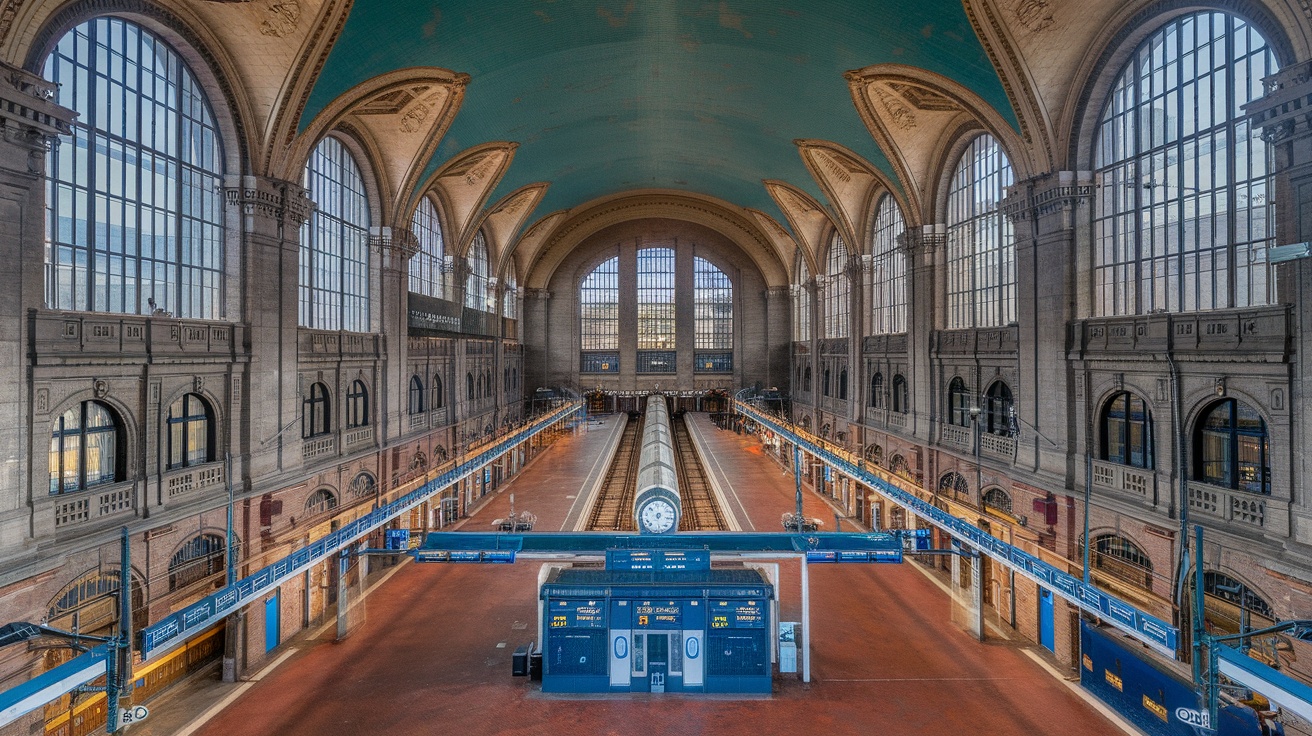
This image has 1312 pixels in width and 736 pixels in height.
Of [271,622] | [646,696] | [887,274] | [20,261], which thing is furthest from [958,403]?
[20,261]

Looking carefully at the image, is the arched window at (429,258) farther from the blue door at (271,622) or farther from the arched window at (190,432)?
the blue door at (271,622)

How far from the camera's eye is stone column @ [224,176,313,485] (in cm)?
1819

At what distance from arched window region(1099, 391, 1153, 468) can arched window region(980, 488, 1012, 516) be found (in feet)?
11.8

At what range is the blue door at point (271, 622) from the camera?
1772 cm

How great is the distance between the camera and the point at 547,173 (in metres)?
39.1

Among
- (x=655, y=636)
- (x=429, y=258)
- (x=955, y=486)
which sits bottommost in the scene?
(x=655, y=636)

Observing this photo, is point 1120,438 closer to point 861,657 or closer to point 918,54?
point 861,657

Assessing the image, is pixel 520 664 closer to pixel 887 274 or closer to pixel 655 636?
pixel 655 636

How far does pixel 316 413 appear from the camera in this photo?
2227 centimetres

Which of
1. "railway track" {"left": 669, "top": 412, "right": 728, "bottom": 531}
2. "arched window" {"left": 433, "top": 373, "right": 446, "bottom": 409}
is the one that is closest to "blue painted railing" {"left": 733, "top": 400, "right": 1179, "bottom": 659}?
"railway track" {"left": 669, "top": 412, "right": 728, "bottom": 531}

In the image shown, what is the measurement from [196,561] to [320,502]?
556 centimetres

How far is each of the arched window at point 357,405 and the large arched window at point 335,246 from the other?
87.3 inches

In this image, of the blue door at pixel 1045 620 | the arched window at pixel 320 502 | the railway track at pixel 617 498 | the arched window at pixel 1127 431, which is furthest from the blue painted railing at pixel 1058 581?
the arched window at pixel 320 502

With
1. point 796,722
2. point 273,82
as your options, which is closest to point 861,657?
point 796,722
